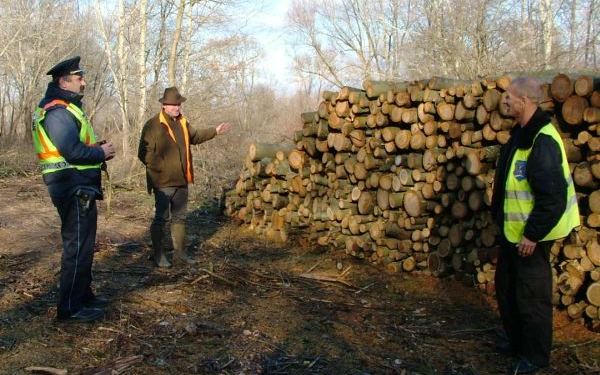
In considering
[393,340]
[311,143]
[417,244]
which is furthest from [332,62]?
[393,340]

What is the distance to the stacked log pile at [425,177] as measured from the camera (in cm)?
457

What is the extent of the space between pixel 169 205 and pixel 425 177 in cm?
303

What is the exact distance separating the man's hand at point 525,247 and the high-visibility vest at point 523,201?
0.06 meters

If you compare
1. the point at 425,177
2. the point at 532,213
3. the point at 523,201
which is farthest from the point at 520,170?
the point at 425,177

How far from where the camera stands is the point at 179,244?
652 centimetres

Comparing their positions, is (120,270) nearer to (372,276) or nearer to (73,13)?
(372,276)

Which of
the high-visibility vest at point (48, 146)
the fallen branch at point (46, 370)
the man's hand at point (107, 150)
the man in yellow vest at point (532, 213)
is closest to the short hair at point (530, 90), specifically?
the man in yellow vest at point (532, 213)

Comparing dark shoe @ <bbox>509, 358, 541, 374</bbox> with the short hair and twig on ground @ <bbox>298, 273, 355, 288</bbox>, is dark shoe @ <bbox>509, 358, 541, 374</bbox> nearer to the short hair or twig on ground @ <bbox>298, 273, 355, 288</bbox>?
the short hair

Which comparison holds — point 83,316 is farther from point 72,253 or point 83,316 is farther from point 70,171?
point 70,171

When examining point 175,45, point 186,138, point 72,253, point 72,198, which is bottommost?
point 72,253

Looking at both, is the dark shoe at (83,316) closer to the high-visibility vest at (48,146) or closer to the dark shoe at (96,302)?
the dark shoe at (96,302)

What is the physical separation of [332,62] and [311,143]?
865 inches

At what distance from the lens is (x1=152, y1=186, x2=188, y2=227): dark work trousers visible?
20.4 ft

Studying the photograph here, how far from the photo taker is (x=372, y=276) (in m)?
6.28
